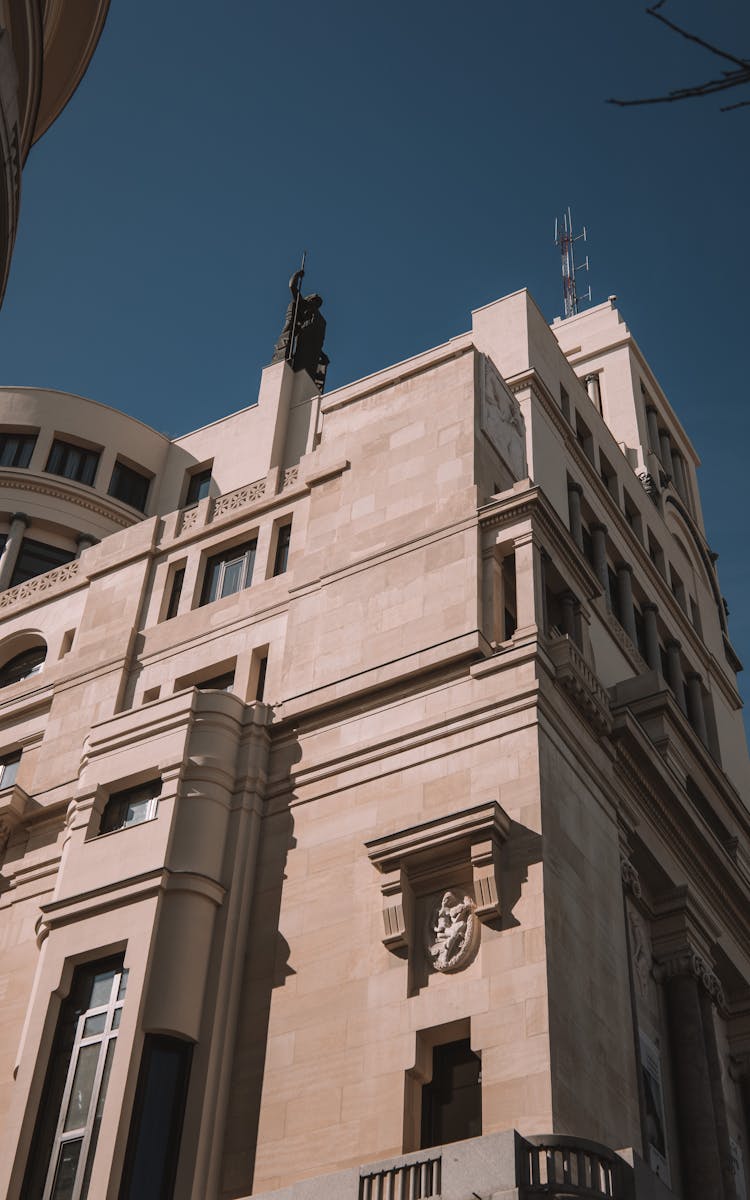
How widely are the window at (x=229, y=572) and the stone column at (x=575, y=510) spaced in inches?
357

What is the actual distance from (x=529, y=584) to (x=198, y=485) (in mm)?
20306

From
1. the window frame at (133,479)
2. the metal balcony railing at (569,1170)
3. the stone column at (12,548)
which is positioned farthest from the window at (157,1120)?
the window frame at (133,479)

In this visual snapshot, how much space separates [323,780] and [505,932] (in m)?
6.32

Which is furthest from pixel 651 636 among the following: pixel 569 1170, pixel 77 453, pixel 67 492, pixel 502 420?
pixel 569 1170

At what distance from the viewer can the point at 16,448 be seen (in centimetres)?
5109

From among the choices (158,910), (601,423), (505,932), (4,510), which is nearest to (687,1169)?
(505,932)

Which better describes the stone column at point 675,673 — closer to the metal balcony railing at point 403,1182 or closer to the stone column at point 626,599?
the stone column at point 626,599

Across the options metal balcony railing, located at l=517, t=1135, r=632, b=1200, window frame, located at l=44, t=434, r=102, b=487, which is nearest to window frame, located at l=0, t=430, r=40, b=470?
window frame, located at l=44, t=434, r=102, b=487

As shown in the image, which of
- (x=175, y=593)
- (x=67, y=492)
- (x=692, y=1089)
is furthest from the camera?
(x=67, y=492)

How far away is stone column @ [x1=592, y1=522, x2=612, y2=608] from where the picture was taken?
40906 millimetres

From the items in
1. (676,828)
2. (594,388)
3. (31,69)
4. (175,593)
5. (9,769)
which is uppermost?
(594,388)

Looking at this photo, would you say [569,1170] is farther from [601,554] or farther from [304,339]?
[304,339]

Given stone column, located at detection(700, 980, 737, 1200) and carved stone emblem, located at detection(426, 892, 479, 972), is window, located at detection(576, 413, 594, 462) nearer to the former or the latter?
stone column, located at detection(700, 980, 737, 1200)

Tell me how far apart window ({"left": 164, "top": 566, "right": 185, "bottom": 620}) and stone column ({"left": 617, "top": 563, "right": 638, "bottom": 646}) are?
40.2 feet
